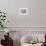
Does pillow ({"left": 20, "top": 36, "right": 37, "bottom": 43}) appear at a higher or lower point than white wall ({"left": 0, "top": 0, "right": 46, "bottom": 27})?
lower

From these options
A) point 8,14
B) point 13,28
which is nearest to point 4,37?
point 13,28

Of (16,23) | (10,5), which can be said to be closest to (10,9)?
(10,5)

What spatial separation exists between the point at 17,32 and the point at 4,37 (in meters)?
0.28

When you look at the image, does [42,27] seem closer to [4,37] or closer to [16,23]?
[16,23]

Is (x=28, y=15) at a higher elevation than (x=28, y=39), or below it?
higher

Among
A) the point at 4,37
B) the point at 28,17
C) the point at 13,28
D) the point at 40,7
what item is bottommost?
the point at 4,37

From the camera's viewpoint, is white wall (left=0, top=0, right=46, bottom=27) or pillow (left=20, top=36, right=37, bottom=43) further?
white wall (left=0, top=0, right=46, bottom=27)

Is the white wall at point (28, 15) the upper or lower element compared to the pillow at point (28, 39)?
upper

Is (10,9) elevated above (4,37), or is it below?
above

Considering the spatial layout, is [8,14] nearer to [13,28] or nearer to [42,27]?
[13,28]

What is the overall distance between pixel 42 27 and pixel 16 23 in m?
0.52

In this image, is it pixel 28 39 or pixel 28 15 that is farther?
pixel 28 15

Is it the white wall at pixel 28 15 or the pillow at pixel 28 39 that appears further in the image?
the white wall at pixel 28 15

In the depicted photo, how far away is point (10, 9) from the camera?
2711mm
